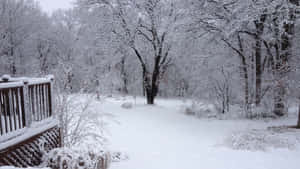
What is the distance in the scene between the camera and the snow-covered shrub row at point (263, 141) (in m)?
5.37

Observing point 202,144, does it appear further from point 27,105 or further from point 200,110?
point 200,110

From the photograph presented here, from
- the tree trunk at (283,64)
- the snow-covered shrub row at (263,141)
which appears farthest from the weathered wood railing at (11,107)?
the tree trunk at (283,64)

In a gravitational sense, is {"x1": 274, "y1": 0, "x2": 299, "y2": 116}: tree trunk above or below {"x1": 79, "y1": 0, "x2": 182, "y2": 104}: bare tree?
below

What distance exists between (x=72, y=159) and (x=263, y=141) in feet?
16.6

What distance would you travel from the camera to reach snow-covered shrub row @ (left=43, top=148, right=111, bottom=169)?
3395mm

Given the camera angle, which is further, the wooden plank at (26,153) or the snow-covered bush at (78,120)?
the snow-covered bush at (78,120)

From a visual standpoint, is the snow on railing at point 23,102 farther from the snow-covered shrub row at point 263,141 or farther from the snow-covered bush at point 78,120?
the snow-covered shrub row at point 263,141

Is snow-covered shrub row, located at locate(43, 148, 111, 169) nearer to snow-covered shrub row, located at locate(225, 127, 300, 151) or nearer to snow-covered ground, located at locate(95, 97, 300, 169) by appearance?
snow-covered ground, located at locate(95, 97, 300, 169)

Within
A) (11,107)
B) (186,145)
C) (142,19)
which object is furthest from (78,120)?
(142,19)

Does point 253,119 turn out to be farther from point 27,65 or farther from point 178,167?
point 27,65

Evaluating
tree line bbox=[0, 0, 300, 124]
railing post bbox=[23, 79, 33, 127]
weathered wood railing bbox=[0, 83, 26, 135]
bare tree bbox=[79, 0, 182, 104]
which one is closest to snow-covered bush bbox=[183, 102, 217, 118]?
tree line bbox=[0, 0, 300, 124]

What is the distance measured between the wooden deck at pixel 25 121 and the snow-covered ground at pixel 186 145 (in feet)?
5.66

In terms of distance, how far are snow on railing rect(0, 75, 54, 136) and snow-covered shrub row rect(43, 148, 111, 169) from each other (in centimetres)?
73

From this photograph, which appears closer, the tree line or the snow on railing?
the snow on railing
